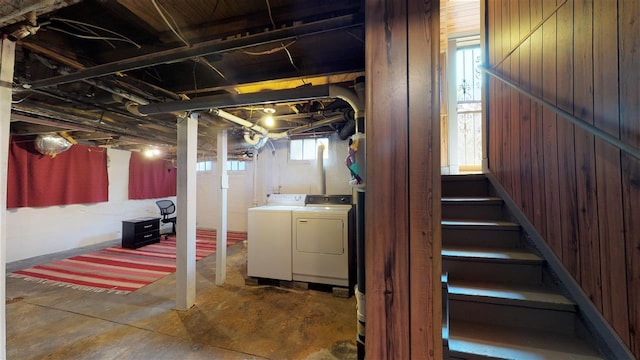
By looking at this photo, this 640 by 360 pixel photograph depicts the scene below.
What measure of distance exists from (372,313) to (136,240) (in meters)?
5.58

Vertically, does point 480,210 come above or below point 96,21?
below

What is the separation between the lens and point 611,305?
Answer: 1.11 m

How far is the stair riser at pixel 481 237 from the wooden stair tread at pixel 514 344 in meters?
0.59

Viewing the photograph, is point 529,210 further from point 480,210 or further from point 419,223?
point 419,223

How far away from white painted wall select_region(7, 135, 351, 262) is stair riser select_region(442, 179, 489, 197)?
2.32m

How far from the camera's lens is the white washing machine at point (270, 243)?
3.24 m

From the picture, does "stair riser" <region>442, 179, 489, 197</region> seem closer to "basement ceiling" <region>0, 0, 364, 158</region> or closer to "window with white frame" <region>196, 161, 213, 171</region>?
"basement ceiling" <region>0, 0, 364, 158</region>

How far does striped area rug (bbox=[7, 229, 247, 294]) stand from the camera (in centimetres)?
329

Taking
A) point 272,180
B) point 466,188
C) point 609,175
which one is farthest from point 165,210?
point 609,175

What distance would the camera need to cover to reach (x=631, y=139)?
1025 mm

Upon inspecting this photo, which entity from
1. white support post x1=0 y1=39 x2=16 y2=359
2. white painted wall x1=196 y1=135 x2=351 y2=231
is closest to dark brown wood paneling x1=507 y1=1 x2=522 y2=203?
white painted wall x1=196 y1=135 x2=351 y2=231

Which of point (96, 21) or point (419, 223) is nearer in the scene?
point (419, 223)

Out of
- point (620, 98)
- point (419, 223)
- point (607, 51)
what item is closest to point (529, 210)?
point (620, 98)

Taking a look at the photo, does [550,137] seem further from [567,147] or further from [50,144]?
[50,144]
